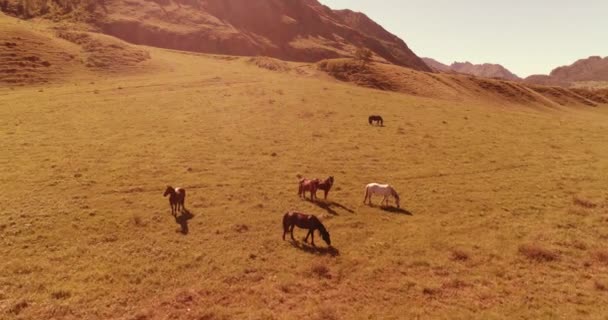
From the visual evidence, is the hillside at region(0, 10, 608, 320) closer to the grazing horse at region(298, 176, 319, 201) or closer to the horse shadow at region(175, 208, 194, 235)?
the horse shadow at region(175, 208, 194, 235)

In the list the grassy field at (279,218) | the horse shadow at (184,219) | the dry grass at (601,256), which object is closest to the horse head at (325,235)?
the grassy field at (279,218)

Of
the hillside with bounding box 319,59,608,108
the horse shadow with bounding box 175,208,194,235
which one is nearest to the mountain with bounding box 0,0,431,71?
the hillside with bounding box 319,59,608,108

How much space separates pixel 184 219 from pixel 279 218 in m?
5.23

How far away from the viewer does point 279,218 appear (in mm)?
24047

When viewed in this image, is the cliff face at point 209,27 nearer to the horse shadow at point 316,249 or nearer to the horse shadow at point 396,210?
the horse shadow at point 396,210

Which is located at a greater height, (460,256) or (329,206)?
(460,256)

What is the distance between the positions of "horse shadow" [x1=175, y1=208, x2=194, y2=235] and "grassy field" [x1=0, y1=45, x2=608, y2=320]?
1.56 feet

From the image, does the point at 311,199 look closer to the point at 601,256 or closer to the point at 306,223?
the point at 306,223

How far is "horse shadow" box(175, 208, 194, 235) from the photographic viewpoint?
72.0 ft

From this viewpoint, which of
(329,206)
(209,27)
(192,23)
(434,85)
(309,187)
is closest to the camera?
(329,206)

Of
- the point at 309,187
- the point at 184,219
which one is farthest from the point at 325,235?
the point at 184,219

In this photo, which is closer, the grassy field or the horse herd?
the grassy field

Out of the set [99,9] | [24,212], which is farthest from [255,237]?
[99,9]

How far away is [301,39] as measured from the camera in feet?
649
